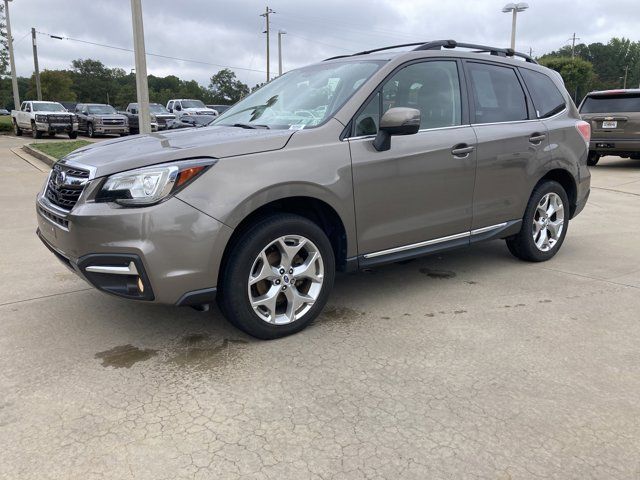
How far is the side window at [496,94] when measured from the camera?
4500mm

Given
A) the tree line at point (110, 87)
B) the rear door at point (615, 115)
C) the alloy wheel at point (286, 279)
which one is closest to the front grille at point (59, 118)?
the rear door at point (615, 115)

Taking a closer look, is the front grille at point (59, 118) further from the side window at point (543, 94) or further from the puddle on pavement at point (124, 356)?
the puddle on pavement at point (124, 356)

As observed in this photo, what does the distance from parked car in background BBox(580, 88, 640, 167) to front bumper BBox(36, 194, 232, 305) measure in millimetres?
11976

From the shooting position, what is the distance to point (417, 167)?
3941mm

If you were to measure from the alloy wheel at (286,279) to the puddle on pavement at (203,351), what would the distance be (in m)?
0.27

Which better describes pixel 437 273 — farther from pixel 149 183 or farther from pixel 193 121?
pixel 193 121

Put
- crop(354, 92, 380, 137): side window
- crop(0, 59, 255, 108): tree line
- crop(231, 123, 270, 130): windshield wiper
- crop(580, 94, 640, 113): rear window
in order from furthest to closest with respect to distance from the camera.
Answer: crop(0, 59, 255, 108): tree line → crop(580, 94, 640, 113): rear window → crop(231, 123, 270, 130): windshield wiper → crop(354, 92, 380, 137): side window

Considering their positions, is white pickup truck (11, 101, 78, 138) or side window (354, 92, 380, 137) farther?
white pickup truck (11, 101, 78, 138)

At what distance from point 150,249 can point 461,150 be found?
7.98ft

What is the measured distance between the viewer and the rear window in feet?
41.0

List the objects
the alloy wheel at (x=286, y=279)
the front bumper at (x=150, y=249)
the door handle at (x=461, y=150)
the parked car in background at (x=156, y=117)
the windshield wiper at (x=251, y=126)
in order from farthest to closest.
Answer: the parked car in background at (x=156, y=117)
the door handle at (x=461, y=150)
the windshield wiper at (x=251, y=126)
the alloy wheel at (x=286, y=279)
the front bumper at (x=150, y=249)

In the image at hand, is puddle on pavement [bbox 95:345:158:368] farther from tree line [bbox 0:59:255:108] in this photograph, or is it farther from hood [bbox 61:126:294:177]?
tree line [bbox 0:59:255:108]

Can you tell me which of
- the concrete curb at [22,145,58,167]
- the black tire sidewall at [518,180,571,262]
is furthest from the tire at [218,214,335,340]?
the concrete curb at [22,145,58,167]

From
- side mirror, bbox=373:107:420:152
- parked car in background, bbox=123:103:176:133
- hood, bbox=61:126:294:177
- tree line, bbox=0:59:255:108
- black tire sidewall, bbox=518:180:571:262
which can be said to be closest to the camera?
hood, bbox=61:126:294:177
